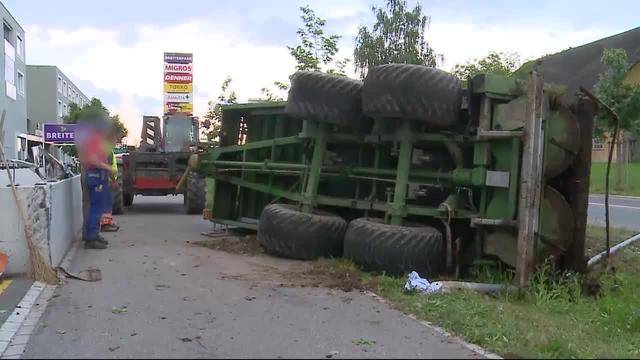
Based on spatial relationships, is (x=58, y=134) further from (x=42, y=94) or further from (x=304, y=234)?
(x=42, y=94)

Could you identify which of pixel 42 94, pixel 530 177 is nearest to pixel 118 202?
pixel 530 177

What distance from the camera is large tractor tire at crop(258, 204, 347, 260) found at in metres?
7.96

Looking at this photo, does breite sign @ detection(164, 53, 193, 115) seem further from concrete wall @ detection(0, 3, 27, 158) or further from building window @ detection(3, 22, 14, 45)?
building window @ detection(3, 22, 14, 45)

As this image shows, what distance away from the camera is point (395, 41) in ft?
121

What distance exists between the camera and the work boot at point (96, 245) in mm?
8977

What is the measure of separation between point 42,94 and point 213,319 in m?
71.6

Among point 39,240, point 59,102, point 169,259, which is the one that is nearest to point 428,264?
point 169,259

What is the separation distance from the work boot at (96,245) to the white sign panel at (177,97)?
68.8ft

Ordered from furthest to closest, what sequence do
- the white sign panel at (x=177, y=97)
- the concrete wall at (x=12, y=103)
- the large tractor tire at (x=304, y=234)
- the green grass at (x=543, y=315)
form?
the concrete wall at (x=12, y=103), the white sign panel at (x=177, y=97), the large tractor tire at (x=304, y=234), the green grass at (x=543, y=315)

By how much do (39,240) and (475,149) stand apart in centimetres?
480

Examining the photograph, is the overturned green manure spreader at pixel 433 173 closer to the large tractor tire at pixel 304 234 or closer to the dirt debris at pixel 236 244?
the large tractor tire at pixel 304 234

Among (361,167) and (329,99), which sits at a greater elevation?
(329,99)

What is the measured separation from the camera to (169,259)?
821 centimetres

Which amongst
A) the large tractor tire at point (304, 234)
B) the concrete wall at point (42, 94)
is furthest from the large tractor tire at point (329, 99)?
the concrete wall at point (42, 94)
